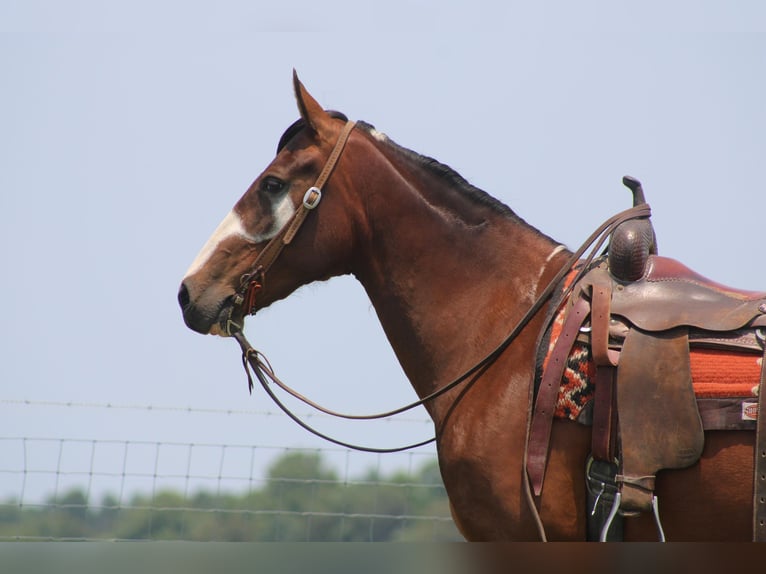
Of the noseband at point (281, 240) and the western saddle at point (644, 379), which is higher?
the noseband at point (281, 240)

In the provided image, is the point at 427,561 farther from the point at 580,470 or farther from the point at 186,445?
the point at 186,445

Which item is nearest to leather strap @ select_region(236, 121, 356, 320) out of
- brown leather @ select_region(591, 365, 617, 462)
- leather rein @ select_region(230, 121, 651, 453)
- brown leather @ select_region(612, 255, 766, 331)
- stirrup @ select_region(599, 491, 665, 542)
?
leather rein @ select_region(230, 121, 651, 453)

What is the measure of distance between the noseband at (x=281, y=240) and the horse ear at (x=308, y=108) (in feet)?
0.40

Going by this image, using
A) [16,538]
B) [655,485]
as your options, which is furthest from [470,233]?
[16,538]

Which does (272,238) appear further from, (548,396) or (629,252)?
(629,252)

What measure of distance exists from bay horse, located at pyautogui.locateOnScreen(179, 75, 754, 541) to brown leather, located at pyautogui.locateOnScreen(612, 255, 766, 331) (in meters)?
0.38

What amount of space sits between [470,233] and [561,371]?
0.81m

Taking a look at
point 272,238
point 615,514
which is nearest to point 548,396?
point 615,514

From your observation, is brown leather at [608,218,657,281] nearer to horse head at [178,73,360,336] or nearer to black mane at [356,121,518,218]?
black mane at [356,121,518,218]

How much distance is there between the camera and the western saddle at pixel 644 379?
123 inches

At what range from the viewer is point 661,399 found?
10.4 feet

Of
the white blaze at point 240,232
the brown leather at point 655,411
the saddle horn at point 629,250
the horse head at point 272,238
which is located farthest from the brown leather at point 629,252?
the white blaze at point 240,232

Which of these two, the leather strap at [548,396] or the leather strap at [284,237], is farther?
the leather strap at [284,237]

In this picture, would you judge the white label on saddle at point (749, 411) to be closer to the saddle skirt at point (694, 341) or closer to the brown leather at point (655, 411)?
the saddle skirt at point (694, 341)
